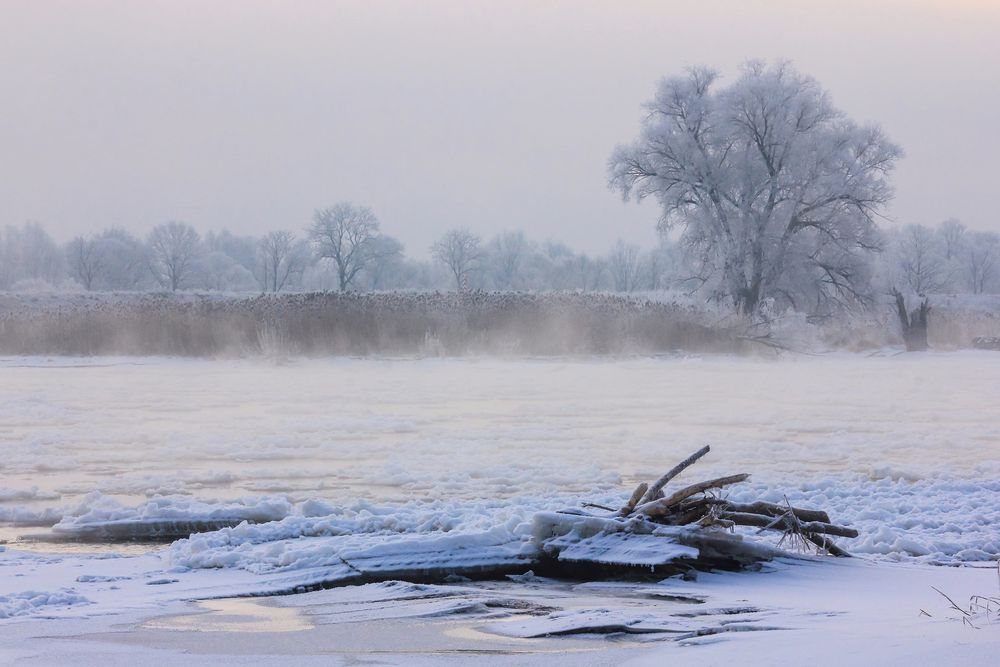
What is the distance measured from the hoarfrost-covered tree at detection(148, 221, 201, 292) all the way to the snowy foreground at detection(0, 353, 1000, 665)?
7308 centimetres

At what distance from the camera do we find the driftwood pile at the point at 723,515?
21.0ft

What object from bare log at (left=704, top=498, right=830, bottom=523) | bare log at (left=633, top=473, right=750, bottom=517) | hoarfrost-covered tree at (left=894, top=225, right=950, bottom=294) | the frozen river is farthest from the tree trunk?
hoarfrost-covered tree at (left=894, top=225, right=950, bottom=294)

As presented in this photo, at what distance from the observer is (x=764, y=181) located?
116 feet

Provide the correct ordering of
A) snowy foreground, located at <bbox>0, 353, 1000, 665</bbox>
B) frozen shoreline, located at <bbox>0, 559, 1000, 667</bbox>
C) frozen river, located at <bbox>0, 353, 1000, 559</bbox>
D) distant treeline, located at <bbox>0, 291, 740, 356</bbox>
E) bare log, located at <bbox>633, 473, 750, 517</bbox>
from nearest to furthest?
frozen shoreline, located at <bbox>0, 559, 1000, 667</bbox> → snowy foreground, located at <bbox>0, 353, 1000, 665</bbox> → bare log, located at <bbox>633, 473, 750, 517</bbox> → frozen river, located at <bbox>0, 353, 1000, 559</bbox> → distant treeline, located at <bbox>0, 291, 740, 356</bbox>

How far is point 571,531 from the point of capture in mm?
6441

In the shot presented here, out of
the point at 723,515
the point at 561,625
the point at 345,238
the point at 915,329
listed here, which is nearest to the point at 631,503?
the point at 723,515

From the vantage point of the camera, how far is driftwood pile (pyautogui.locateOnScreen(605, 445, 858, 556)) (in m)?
6.39

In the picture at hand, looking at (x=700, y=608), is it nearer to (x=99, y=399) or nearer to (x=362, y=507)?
(x=362, y=507)

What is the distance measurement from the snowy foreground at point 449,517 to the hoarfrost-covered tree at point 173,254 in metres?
73.1

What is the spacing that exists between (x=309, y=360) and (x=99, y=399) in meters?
8.02

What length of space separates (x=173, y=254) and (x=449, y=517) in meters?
88.2

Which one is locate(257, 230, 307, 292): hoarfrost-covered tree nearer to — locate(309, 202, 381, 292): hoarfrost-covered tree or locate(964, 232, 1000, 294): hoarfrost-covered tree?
locate(309, 202, 381, 292): hoarfrost-covered tree

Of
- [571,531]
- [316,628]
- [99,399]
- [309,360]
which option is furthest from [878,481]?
[309,360]

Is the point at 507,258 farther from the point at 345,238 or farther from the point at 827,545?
the point at 827,545
